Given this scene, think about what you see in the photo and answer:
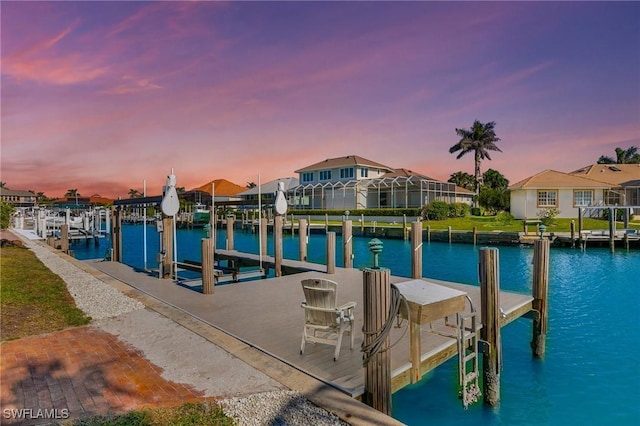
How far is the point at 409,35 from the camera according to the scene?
1705cm

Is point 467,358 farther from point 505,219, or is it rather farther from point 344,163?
point 344,163

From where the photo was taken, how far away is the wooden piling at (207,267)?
934cm

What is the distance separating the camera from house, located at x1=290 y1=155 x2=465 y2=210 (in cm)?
4747

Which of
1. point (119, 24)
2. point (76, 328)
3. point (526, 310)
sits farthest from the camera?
point (119, 24)

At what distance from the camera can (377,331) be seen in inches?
158

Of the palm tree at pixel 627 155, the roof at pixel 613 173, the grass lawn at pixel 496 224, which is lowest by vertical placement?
the grass lawn at pixel 496 224

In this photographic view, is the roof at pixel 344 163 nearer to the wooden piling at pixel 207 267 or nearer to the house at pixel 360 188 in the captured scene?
the house at pixel 360 188

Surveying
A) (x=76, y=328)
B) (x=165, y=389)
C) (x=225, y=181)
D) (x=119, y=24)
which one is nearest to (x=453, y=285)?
(x=165, y=389)

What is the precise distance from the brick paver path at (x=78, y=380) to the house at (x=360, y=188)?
40883 millimetres

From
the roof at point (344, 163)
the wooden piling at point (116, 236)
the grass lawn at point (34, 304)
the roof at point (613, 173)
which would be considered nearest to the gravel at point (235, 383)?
the grass lawn at point (34, 304)

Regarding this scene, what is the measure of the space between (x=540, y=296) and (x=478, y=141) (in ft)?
183

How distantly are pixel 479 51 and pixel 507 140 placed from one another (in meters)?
44.3

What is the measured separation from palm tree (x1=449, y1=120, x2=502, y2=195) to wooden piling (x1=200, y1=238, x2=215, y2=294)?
56353mm

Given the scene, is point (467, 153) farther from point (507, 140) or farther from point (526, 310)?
point (526, 310)
